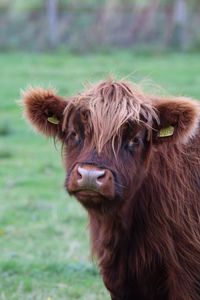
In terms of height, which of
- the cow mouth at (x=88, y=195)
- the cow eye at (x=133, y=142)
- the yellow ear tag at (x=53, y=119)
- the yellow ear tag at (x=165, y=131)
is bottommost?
the cow mouth at (x=88, y=195)

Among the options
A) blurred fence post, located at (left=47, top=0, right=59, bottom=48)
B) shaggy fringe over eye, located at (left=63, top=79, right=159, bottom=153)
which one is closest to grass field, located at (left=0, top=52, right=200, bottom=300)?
shaggy fringe over eye, located at (left=63, top=79, right=159, bottom=153)

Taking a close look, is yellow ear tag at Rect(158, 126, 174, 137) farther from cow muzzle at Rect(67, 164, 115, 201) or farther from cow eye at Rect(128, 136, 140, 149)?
cow muzzle at Rect(67, 164, 115, 201)

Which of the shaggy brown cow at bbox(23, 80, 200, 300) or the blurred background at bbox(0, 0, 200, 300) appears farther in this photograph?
the blurred background at bbox(0, 0, 200, 300)

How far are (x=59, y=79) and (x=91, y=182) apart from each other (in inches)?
557

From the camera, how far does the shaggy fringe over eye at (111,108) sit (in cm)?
502

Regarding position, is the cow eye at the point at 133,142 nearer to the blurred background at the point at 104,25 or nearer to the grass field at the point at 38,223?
the grass field at the point at 38,223

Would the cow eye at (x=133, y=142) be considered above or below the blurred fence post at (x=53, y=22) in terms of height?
below

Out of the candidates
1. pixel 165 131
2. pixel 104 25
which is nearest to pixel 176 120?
pixel 165 131

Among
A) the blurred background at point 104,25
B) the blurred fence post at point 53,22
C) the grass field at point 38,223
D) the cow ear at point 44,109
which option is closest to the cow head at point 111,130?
the cow ear at point 44,109

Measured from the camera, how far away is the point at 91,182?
15.5ft

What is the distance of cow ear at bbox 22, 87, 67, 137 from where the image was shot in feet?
17.7

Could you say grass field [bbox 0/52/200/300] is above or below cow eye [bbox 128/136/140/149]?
below

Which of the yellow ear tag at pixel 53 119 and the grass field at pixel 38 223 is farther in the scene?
the grass field at pixel 38 223

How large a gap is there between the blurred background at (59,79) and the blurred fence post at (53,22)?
0.03m
